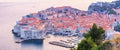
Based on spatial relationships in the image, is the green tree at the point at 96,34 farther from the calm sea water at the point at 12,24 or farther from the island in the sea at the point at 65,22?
A: the calm sea water at the point at 12,24

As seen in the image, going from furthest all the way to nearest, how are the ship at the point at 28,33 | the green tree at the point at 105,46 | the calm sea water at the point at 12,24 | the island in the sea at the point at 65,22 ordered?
the island in the sea at the point at 65,22 → the ship at the point at 28,33 → the calm sea water at the point at 12,24 → the green tree at the point at 105,46

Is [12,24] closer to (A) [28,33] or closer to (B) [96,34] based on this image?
→ (A) [28,33]

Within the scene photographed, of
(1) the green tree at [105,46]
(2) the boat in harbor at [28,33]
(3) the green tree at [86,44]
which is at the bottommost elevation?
(2) the boat in harbor at [28,33]

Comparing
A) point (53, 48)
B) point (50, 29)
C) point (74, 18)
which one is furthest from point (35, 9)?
point (53, 48)

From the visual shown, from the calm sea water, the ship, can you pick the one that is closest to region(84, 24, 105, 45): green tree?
the calm sea water

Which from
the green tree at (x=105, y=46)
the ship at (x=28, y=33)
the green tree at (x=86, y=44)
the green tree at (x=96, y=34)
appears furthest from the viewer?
the ship at (x=28, y=33)

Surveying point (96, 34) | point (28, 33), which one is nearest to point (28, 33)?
point (28, 33)

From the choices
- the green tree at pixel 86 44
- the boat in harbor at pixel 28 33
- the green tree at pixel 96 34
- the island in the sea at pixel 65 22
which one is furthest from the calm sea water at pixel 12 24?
the green tree at pixel 86 44
